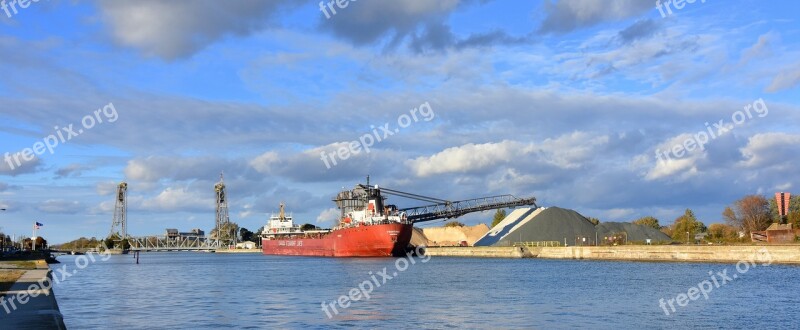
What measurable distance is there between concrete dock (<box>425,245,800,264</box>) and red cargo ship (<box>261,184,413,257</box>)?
12.8 meters

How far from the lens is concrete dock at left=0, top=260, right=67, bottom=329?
18.8 meters

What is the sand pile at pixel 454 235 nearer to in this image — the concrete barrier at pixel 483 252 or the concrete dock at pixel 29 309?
the concrete barrier at pixel 483 252

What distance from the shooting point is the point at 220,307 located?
30.7 m

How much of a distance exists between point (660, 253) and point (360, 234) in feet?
110

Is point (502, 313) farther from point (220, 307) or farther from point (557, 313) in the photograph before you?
point (220, 307)

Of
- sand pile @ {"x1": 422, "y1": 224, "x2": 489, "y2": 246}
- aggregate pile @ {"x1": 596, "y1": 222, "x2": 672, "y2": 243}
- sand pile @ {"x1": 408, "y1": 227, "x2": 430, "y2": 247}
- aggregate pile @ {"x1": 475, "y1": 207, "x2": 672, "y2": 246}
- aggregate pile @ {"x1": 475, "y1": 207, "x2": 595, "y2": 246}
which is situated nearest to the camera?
aggregate pile @ {"x1": 596, "y1": 222, "x2": 672, "y2": 243}

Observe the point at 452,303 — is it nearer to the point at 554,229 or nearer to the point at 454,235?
the point at 554,229

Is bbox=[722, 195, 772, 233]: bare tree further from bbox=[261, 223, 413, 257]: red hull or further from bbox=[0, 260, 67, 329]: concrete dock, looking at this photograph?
bbox=[0, 260, 67, 329]: concrete dock

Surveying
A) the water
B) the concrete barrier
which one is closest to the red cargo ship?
the concrete barrier

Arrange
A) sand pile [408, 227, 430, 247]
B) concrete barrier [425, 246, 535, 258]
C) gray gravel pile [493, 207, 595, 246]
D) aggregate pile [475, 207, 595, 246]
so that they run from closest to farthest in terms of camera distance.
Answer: concrete barrier [425, 246, 535, 258] → gray gravel pile [493, 207, 595, 246] → aggregate pile [475, 207, 595, 246] → sand pile [408, 227, 430, 247]

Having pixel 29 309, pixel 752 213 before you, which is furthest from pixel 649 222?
pixel 29 309

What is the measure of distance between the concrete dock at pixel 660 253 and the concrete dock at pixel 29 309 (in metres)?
49.4

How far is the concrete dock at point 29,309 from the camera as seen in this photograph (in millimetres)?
18812

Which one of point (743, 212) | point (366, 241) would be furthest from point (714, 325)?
point (743, 212)
